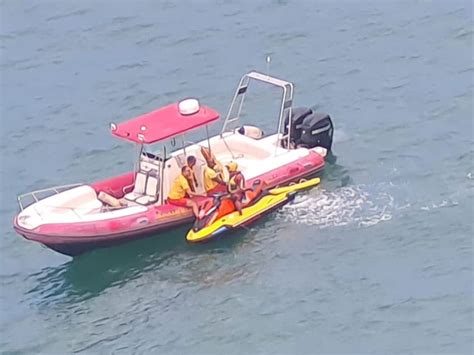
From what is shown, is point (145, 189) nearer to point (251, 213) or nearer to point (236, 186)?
point (236, 186)

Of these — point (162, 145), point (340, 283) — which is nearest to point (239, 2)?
point (162, 145)

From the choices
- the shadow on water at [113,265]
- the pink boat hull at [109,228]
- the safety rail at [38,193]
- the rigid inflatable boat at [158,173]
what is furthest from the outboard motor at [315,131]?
the safety rail at [38,193]

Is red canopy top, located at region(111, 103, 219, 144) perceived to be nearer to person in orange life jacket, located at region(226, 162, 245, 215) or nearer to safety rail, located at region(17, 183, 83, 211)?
person in orange life jacket, located at region(226, 162, 245, 215)

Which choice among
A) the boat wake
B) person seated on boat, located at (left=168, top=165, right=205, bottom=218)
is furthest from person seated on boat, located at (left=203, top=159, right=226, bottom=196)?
the boat wake

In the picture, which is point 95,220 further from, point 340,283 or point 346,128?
point 346,128

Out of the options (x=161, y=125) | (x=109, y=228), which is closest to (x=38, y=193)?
(x=109, y=228)

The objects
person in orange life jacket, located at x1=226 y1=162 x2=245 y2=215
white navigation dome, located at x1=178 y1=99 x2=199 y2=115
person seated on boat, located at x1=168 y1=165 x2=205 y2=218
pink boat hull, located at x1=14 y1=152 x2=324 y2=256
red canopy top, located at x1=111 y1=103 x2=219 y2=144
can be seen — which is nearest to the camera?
pink boat hull, located at x1=14 y1=152 x2=324 y2=256
